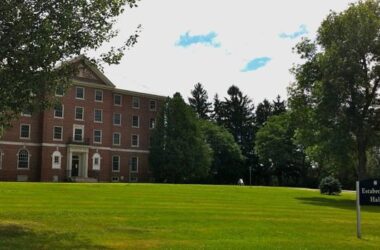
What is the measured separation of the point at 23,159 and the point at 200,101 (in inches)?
2172

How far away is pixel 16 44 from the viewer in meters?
14.4

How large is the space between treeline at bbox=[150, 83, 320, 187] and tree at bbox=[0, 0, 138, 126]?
103 feet

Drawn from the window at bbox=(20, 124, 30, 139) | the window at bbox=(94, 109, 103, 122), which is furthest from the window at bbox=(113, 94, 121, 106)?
the window at bbox=(20, 124, 30, 139)

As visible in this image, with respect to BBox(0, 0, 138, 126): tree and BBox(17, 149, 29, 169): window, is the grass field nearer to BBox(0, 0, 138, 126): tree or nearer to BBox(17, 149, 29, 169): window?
BBox(0, 0, 138, 126): tree

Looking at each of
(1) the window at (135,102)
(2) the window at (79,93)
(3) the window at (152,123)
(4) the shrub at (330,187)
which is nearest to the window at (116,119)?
(1) the window at (135,102)

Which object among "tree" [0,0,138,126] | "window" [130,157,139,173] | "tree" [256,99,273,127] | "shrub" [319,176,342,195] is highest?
"tree" [256,99,273,127]

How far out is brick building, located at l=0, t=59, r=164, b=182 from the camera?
216ft

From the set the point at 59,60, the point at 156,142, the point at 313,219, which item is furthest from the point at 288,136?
the point at 59,60

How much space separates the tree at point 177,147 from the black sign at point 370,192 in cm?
5450

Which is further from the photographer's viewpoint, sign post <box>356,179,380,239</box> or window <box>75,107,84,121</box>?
window <box>75,107,84,121</box>

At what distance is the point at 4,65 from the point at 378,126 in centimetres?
3152

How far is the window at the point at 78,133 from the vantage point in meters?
69.6

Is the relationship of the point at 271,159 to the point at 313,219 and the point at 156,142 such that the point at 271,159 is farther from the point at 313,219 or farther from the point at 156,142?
the point at 313,219

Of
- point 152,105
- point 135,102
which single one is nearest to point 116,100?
point 135,102
